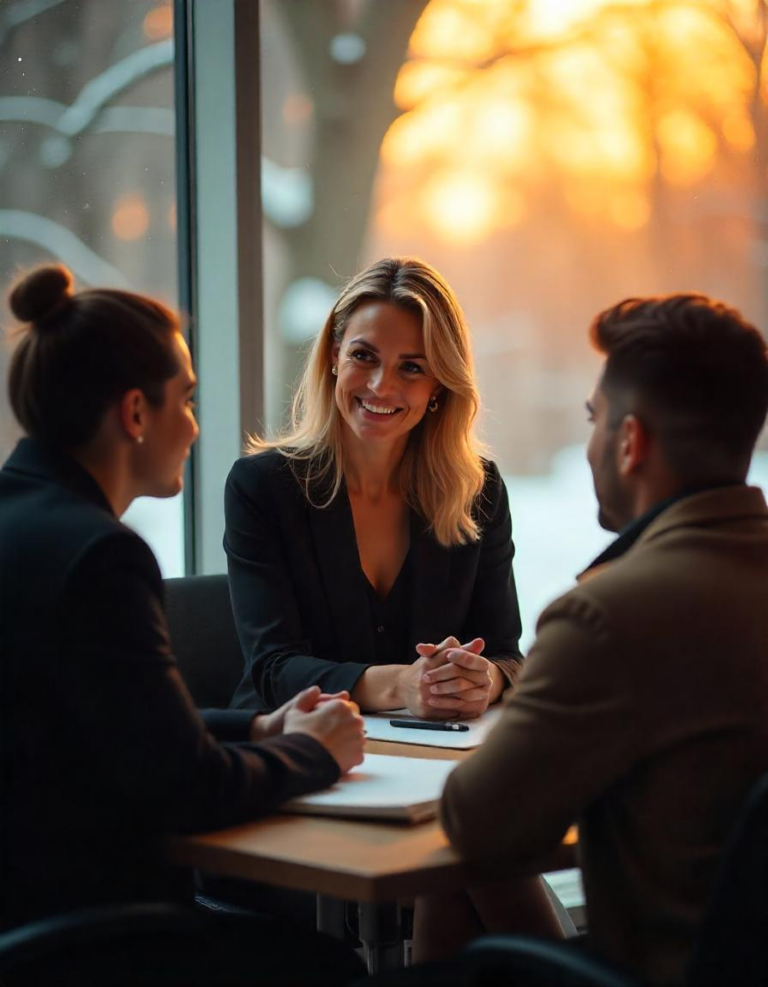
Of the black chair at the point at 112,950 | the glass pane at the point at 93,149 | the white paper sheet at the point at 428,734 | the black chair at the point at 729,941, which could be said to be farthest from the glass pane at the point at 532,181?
the black chair at the point at 729,941

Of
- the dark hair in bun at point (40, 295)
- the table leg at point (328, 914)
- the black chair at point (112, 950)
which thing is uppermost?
the dark hair in bun at point (40, 295)

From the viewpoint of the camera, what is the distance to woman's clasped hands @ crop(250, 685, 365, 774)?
180cm

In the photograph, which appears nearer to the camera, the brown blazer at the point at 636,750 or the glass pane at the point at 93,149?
the brown blazer at the point at 636,750

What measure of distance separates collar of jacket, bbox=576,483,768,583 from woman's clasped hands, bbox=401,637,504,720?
0.67 meters

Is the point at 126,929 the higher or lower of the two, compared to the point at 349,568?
lower

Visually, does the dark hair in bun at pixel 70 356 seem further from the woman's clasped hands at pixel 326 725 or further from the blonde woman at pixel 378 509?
the blonde woman at pixel 378 509

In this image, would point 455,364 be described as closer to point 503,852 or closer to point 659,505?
point 659,505

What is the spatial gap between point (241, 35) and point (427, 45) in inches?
28.8

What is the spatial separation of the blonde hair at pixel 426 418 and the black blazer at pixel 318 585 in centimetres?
5

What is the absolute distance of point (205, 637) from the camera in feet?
8.89

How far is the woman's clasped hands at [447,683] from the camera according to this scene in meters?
2.25

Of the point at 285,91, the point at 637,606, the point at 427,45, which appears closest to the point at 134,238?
the point at 285,91

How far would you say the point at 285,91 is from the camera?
11.7 ft

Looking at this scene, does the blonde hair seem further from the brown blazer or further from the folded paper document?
the brown blazer
